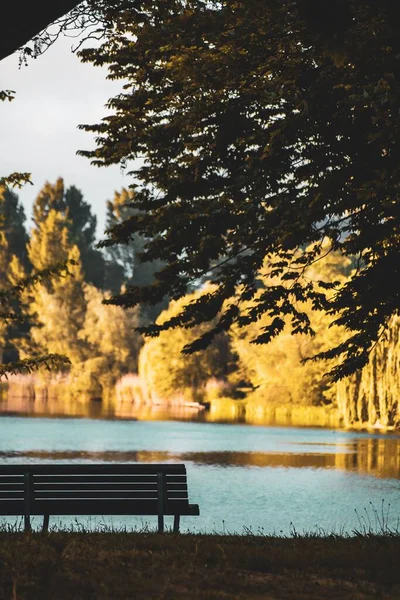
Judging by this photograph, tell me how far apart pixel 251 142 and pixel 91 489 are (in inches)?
173

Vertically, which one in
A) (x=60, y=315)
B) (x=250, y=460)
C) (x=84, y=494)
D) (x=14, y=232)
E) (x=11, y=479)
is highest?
(x=14, y=232)

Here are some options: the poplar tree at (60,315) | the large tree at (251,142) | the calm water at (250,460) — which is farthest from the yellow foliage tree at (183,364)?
the large tree at (251,142)

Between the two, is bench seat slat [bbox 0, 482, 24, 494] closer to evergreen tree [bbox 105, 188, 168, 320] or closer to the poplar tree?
the poplar tree

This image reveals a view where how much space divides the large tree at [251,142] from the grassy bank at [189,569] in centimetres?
476

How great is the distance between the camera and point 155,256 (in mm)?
13047

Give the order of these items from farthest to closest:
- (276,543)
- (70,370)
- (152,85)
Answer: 1. (70,370)
2. (152,85)
3. (276,543)

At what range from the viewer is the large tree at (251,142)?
10.8m

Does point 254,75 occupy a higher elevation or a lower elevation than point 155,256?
higher

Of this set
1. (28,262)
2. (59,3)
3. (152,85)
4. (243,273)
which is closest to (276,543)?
(59,3)

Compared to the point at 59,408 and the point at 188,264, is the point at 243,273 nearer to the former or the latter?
the point at 188,264

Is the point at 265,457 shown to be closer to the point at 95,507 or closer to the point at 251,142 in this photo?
the point at 251,142

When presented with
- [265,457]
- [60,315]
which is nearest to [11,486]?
[265,457]

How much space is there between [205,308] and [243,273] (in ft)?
2.08

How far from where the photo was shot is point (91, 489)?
10.5 m
